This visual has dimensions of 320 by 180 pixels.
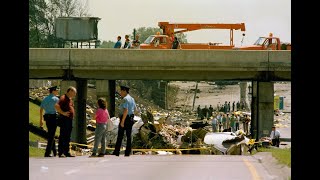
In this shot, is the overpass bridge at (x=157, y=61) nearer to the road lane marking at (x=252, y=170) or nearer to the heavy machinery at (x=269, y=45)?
the heavy machinery at (x=269, y=45)

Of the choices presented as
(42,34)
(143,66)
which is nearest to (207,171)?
(143,66)

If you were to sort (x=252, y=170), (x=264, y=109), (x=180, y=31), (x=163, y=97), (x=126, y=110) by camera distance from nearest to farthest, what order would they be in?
(x=252, y=170), (x=126, y=110), (x=264, y=109), (x=180, y=31), (x=163, y=97)

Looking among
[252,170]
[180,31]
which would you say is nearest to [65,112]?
[252,170]

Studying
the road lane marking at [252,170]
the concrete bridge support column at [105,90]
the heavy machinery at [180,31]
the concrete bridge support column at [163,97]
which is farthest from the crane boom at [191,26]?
the concrete bridge support column at [163,97]

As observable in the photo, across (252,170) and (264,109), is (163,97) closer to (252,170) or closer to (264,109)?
(264,109)

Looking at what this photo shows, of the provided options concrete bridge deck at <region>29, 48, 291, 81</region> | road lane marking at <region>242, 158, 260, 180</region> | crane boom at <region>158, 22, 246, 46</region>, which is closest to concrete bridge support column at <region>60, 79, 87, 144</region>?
concrete bridge deck at <region>29, 48, 291, 81</region>

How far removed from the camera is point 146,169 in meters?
18.9

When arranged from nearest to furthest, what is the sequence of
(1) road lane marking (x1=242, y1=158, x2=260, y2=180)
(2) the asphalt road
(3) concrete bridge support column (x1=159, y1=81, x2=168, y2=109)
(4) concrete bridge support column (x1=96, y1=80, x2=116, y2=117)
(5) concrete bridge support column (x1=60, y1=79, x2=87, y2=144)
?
(2) the asphalt road < (1) road lane marking (x1=242, y1=158, x2=260, y2=180) < (5) concrete bridge support column (x1=60, y1=79, x2=87, y2=144) < (4) concrete bridge support column (x1=96, y1=80, x2=116, y2=117) < (3) concrete bridge support column (x1=159, y1=81, x2=168, y2=109)

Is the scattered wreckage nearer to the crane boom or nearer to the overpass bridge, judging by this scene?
the overpass bridge

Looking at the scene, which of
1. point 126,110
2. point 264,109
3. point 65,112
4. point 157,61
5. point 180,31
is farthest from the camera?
point 180,31

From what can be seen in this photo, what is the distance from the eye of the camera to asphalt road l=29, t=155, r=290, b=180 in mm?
16844

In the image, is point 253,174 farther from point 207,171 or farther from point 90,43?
point 90,43
